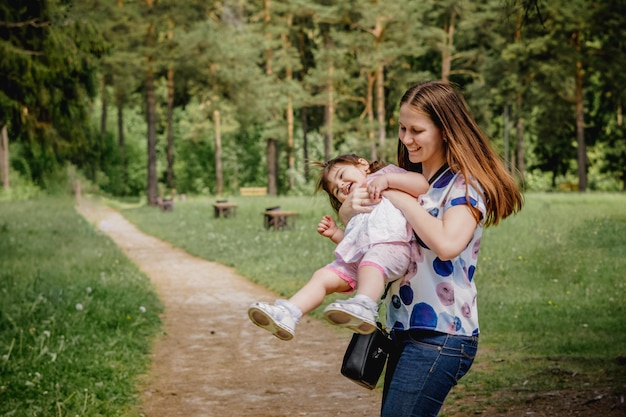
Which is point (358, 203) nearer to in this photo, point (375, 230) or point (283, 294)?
point (375, 230)

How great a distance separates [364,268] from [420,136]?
52 cm

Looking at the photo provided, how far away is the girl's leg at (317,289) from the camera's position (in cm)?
301

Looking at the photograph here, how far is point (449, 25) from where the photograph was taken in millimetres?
50969

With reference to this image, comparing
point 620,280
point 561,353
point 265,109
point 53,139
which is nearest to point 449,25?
point 265,109

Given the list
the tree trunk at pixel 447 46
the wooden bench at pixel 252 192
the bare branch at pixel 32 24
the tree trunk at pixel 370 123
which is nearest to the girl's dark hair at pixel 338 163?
the bare branch at pixel 32 24

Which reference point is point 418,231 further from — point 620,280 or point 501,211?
point 620,280

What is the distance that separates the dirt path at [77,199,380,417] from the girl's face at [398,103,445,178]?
151 inches

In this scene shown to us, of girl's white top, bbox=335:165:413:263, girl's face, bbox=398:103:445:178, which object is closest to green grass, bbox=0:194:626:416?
girl's white top, bbox=335:165:413:263

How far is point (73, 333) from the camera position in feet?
28.6

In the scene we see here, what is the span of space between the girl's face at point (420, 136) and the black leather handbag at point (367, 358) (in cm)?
68

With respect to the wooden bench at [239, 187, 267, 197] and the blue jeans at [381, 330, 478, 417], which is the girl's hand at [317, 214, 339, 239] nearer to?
the blue jeans at [381, 330, 478, 417]

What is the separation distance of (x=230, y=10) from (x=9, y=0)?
37616 mm

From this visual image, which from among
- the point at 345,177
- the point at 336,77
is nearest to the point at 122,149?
the point at 336,77

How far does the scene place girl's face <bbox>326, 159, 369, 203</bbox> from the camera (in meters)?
3.31
